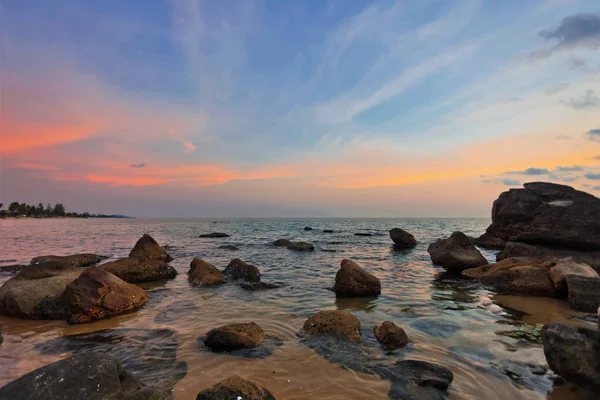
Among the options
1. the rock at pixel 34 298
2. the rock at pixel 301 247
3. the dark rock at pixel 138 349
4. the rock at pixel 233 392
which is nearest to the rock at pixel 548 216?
the rock at pixel 301 247

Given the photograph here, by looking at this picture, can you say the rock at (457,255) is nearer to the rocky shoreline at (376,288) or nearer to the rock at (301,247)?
the rocky shoreline at (376,288)

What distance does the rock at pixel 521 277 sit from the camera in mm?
12602

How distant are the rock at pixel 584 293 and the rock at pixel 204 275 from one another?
13.5m

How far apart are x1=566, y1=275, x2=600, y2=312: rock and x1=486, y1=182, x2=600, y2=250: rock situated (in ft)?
23.5

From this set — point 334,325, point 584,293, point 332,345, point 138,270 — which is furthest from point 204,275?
point 584,293

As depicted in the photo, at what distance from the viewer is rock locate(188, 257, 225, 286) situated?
46.3ft

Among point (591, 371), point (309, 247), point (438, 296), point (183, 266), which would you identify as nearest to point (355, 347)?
point (591, 371)

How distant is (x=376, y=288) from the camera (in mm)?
12398

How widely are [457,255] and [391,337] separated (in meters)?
14.3

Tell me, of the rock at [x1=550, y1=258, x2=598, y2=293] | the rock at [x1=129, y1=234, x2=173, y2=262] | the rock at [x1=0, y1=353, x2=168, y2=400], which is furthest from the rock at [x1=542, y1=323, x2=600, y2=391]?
the rock at [x1=129, y1=234, x2=173, y2=262]

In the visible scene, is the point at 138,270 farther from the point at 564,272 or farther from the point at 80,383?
the point at 564,272

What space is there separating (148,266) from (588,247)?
22850 millimetres

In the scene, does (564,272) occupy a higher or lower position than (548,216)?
lower

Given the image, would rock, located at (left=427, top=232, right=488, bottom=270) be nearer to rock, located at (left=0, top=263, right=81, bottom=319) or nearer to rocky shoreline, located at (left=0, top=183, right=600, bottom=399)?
rocky shoreline, located at (left=0, top=183, right=600, bottom=399)
